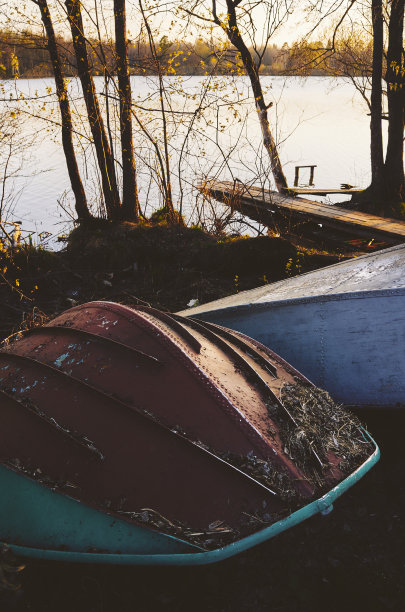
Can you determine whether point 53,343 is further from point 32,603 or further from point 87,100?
point 87,100

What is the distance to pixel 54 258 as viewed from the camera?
25.1ft

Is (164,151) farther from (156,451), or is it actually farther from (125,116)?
(156,451)

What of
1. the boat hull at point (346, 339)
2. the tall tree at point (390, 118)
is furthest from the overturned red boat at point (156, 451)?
the tall tree at point (390, 118)

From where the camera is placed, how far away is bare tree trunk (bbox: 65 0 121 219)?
7531mm

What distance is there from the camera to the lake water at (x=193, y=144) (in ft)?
27.7

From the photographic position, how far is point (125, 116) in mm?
8031

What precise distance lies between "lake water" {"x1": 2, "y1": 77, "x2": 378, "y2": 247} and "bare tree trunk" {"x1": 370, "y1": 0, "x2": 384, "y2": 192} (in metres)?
2.25

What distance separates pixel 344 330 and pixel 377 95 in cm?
1053

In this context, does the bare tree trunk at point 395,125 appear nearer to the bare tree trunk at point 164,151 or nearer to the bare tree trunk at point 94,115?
the bare tree trunk at point 164,151

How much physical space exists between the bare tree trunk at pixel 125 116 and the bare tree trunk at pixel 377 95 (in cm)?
692

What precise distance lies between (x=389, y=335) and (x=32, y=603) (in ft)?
9.29

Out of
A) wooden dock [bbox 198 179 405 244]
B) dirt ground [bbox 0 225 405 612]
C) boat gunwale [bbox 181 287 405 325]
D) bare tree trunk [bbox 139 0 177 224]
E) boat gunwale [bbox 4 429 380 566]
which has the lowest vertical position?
dirt ground [bbox 0 225 405 612]

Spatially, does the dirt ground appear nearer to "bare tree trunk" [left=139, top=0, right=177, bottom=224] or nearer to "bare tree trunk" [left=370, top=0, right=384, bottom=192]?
"bare tree trunk" [left=139, top=0, right=177, bottom=224]

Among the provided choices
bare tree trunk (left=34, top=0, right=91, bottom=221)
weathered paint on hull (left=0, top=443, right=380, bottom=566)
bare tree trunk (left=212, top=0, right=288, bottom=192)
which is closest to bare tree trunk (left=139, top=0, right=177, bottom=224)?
bare tree trunk (left=34, top=0, right=91, bottom=221)
